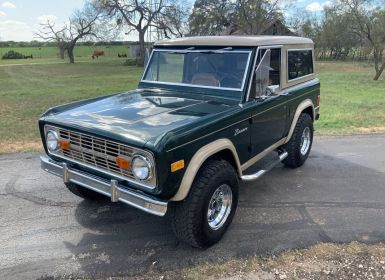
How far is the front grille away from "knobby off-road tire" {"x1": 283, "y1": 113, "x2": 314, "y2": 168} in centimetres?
298

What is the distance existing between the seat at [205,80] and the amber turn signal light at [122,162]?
162 cm

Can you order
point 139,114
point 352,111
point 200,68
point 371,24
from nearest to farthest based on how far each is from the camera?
point 139,114, point 200,68, point 352,111, point 371,24

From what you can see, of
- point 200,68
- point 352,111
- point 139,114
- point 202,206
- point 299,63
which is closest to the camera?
point 202,206

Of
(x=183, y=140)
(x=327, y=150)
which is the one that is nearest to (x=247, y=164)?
(x=183, y=140)

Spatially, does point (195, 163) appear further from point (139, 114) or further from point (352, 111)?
point (352, 111)

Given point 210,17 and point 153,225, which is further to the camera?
point 210,17

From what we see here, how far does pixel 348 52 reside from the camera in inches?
1628

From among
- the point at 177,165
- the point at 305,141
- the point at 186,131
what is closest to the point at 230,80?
the point at 186,131

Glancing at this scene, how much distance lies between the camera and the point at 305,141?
6.05 meters

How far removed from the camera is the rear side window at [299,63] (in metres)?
5.21

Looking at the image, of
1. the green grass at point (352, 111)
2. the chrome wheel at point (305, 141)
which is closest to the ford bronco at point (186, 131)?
the chrome wheel at point (305, 141)

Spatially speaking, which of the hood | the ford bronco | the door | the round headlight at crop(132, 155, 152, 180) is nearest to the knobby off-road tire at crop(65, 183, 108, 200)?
the ford bronco

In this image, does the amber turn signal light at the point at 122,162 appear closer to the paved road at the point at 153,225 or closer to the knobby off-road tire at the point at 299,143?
the paved road at the point at 153,225

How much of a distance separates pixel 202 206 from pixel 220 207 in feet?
1.65
